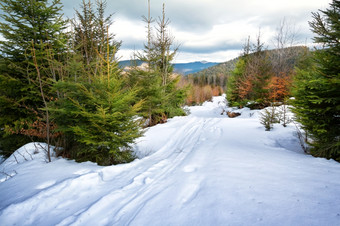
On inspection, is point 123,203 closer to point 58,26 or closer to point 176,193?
point 176,193

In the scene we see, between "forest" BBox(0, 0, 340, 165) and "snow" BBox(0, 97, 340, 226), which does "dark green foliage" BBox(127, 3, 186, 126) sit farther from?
"snow" BBox(0, 97, 340, 226)

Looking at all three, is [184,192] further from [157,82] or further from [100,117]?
[157,82]

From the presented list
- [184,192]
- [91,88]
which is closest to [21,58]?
[91,88]

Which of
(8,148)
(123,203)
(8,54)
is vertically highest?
(8,54)

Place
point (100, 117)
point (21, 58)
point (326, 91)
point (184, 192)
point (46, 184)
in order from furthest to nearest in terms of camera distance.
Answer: point (21, 58), point (100, 117), point (326, 91), point (46, 184), point (184, 192)

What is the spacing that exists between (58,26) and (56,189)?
26.7ft

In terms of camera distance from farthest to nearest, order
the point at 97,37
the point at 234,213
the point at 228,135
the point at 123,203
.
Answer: the point at 97,37, the point at 228,135, the point at 123,203, the point at 234,213

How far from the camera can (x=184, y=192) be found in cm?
269

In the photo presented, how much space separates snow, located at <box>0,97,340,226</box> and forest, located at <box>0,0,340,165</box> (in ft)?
3.26

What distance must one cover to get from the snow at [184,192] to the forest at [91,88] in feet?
3.26

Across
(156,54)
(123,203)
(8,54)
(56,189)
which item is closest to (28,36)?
(8,54)

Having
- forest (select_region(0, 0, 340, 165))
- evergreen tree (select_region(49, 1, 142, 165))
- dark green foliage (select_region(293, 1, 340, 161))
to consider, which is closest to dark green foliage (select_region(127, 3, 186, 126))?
forest (select_region(0, 0, 340, 165))

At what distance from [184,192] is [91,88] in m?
3.87

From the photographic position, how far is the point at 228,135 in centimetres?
668
